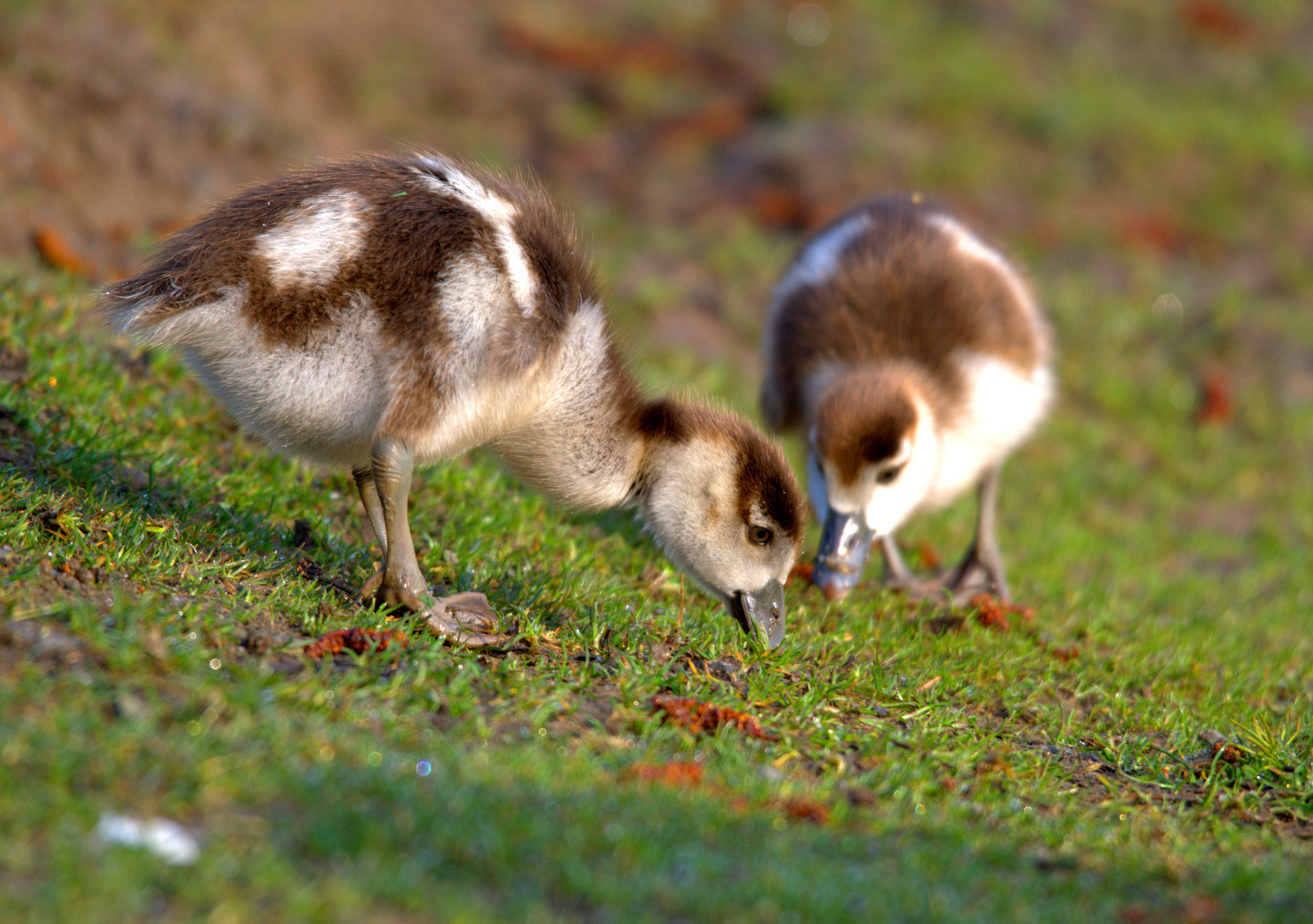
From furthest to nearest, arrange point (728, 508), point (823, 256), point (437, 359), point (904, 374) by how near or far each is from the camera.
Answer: point (823, 256) < point (904, 374) < point (728, 508) < point (437, 359)

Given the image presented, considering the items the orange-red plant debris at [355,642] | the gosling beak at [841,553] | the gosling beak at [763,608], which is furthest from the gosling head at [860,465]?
the orange-red plant debris at [355,642]

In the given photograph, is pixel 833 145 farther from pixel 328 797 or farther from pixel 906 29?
pixel 328 797

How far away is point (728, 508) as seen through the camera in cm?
488

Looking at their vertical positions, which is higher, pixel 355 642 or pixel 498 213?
pixel 498 213

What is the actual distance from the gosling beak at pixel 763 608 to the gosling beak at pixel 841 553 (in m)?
0.71

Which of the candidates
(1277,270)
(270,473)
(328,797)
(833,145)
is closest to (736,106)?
(833,145)

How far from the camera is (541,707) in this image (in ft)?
13.2

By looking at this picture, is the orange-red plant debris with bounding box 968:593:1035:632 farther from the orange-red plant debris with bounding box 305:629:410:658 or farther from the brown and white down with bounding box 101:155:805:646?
the orange-red plant debris with bounding box 305:629:410:658

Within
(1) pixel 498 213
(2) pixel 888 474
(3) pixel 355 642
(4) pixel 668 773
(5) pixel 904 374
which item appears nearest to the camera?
(4) pixel 668 773

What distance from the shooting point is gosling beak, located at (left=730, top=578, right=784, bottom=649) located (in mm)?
4918

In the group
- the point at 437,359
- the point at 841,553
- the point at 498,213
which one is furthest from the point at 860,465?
the point at 437,359

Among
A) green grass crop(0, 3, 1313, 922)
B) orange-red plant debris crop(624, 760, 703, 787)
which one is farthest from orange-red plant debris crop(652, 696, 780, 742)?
orange-red plant debris crop(624, 760, 703, 787)

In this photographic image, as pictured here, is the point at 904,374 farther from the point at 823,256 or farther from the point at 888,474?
the point at 823,256

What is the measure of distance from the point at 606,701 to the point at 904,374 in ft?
9.56
